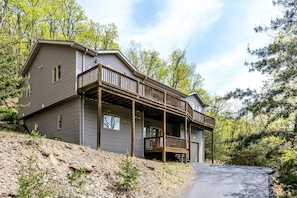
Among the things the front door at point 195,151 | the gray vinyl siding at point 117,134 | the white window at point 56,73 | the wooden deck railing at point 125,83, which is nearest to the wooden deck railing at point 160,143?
the gray vinyl siding at point 117,134

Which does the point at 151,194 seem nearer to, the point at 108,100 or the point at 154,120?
the point at 108,100

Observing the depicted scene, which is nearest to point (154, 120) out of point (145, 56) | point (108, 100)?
point (108, 100)

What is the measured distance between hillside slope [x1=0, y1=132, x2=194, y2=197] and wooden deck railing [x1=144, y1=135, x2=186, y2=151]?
177 inches

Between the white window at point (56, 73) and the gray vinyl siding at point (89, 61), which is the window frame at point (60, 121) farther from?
the gray vinyl siding at point (89, 61)

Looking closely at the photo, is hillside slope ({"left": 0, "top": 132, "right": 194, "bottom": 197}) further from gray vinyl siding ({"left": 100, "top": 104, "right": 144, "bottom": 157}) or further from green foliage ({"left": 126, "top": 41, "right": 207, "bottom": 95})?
green foliage ({"left": 126, "top": 41, "right": 207, "bottom": 95})

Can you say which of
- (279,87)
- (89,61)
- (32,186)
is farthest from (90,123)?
(279,87)

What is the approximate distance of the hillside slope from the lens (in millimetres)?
8250

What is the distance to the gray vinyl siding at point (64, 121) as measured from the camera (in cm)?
1575

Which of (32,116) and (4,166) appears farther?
(32,116)

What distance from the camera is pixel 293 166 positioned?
11.2m

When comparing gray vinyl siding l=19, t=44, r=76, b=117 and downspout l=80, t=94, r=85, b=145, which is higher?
gray vinyl siding l=19, t=44, r=76, b=117

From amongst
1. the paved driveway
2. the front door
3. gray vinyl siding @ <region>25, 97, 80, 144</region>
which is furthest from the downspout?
the front door

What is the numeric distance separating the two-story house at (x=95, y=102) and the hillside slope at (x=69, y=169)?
204 cm

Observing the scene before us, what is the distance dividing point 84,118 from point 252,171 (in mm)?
10438
